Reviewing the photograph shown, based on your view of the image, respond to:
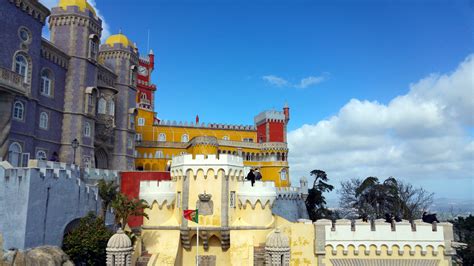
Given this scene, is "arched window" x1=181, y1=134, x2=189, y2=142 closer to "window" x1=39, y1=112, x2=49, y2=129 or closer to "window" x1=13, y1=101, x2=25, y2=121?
"window" x1=39, y1=112, x2=49, y2=129

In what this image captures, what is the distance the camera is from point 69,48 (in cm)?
3838

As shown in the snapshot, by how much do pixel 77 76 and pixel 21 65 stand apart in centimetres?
694

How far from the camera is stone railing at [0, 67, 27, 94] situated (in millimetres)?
27986

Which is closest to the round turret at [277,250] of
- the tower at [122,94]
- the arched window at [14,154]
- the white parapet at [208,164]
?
the white parapet at [208,164]

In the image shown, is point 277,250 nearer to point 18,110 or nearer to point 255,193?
point 255,193

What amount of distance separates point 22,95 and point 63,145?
26.5 feet

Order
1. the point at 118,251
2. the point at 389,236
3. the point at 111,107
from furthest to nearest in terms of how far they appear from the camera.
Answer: the point at 111,107, the point at 389,236, the point at 118,251

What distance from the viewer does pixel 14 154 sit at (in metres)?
31.2

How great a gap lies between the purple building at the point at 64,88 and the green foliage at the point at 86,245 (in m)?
9.60

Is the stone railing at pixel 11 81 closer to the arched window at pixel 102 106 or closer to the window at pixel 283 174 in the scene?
the arched window at pixel 102 106

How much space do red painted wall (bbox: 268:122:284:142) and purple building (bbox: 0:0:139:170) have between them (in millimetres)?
27450

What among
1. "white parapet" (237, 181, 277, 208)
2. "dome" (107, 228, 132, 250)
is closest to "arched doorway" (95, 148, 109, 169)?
"white parapet" (237, 181, 277, 208)

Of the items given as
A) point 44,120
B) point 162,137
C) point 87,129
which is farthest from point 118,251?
point 162,137

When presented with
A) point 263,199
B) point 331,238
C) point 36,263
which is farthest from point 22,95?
point 331,238
